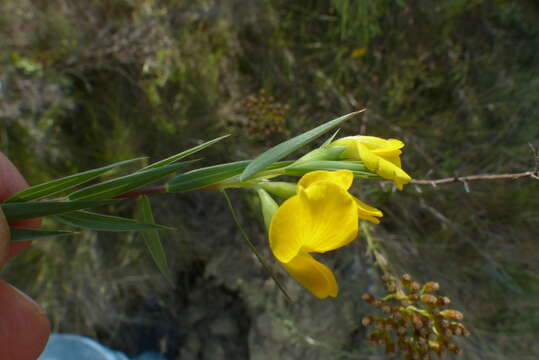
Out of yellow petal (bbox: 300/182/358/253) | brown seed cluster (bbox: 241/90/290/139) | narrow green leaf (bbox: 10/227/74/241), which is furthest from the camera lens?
brown seed cluster (bbox: 241/90/290/139)

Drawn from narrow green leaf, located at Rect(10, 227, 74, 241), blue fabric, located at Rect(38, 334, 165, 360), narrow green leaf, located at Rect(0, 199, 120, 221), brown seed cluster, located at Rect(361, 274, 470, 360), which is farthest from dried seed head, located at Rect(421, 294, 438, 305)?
blue fabric, located at Rect(38, 334, 165, 360)

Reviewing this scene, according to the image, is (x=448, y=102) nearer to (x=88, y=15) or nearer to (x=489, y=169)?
(x=489, y=169)

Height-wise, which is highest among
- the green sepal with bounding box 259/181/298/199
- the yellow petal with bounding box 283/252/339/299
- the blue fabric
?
the green sepal with bounding box 259/181/298/199

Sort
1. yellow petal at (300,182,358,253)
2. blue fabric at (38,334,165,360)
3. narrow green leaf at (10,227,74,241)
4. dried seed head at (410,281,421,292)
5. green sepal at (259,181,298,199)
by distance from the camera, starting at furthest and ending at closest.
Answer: blue fabric at (38,334,165,360), dried seed head at (410,281,421,292), narrow green leaf at (10,227,74,241), green sepal at (259,181,298,199), yellow petal at (300,182,358,253)

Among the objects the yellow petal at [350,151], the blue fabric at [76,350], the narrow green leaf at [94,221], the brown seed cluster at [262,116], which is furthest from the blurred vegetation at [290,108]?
the narrow green leaf at [94,221]

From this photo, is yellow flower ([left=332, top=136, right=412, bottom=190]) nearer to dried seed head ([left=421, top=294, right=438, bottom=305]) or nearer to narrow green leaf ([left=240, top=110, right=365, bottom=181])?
narrow green leaf ([left=240, top=110, right=365, bottom=181])

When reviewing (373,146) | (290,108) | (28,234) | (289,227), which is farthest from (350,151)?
(290,108)

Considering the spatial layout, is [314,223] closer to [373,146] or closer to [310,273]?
[310,273]
